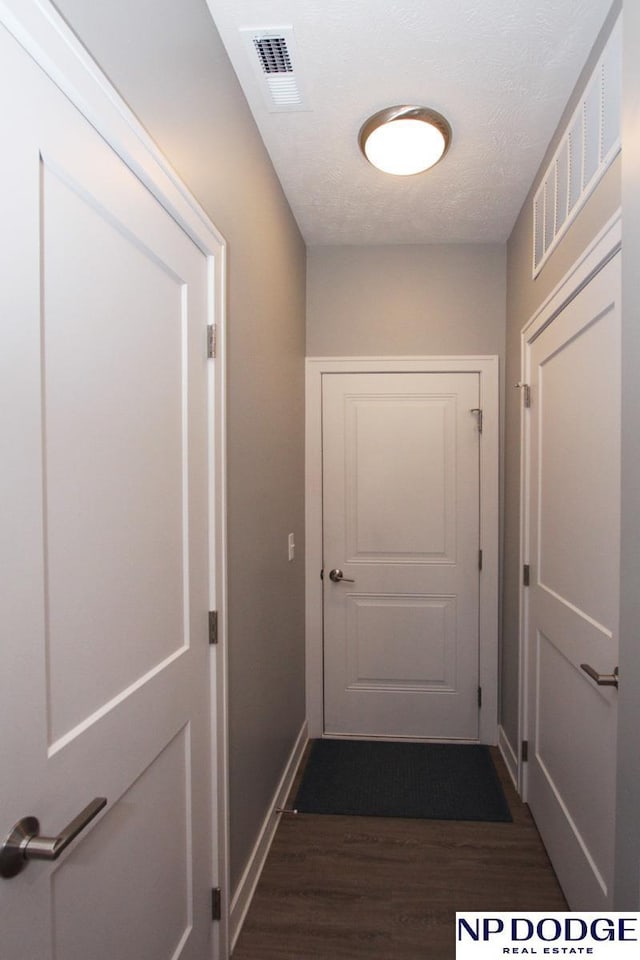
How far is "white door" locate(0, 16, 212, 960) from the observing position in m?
0.73

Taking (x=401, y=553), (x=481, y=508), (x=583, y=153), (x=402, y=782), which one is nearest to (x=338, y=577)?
(x=401, y=553)

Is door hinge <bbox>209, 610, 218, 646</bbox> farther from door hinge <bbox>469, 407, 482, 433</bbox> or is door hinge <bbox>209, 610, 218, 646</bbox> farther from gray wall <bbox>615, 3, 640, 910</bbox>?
door hinge <bbox>469, 407, 482, 433</bbox>

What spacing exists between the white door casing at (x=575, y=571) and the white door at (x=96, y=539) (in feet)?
3.68

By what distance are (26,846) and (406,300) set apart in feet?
9.12

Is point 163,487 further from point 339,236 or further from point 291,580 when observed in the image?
point 339,236

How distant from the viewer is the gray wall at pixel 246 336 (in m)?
1.10

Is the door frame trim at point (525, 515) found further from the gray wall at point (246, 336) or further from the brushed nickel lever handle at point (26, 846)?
the brushed nickel lever handle at point (26, 846)

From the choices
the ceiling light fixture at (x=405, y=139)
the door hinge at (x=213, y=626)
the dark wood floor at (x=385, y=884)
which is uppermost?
the ceiling light fixture at (x=405, y=139)

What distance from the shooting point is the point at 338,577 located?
295cm

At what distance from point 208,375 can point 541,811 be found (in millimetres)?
2107

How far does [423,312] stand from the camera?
A: 2.90 meters

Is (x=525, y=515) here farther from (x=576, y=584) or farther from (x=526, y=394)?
(x=576, y=584)

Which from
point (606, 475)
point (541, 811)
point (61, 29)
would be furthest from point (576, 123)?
point (541, 811)

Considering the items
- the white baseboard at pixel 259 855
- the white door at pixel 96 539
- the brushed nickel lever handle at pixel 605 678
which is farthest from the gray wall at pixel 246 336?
the brushed nickel lever handle at pixel 605 678
